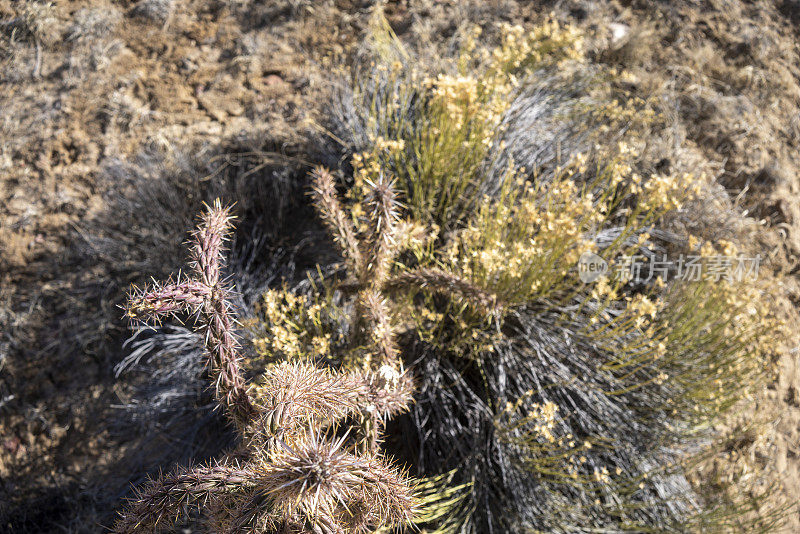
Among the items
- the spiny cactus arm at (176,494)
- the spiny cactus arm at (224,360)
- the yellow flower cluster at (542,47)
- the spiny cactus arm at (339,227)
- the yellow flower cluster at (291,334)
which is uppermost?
the yellow flower cluster at (542,47)

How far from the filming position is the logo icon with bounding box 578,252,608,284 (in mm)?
3025

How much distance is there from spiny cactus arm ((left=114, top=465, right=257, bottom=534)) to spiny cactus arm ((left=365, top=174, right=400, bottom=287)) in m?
0.99

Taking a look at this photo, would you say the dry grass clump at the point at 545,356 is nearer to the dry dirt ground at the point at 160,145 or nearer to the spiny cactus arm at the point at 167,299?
the spiny cactus arm at the point at 167,299

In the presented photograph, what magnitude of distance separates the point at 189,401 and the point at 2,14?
152 inches

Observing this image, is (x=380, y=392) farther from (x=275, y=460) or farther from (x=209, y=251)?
(x=209, y=251)

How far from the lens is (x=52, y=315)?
3.57 metres

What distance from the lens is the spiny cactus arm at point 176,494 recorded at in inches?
68.7

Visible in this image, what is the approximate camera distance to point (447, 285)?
2.36 metres

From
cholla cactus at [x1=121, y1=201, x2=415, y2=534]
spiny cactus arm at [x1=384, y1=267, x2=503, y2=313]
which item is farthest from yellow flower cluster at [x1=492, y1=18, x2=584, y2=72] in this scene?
cholla cactus at [x1=121, y1=201, x2=415, y2=534]

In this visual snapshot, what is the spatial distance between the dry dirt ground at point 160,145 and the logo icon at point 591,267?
5.05 ft

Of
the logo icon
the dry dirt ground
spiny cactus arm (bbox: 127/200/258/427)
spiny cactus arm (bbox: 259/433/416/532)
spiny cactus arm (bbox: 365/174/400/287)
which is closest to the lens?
spiny cactus arm (bbox: 259/433/416/532)

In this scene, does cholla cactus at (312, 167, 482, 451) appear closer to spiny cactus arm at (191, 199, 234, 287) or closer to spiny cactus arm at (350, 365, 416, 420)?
spiny cactus arm at (350, 365, 416, 420)

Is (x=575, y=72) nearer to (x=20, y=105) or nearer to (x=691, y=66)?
(x=691, y=66)

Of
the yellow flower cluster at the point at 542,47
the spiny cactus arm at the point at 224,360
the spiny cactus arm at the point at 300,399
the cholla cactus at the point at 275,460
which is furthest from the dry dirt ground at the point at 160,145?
the spiny cactus arm at the point at 300,399
